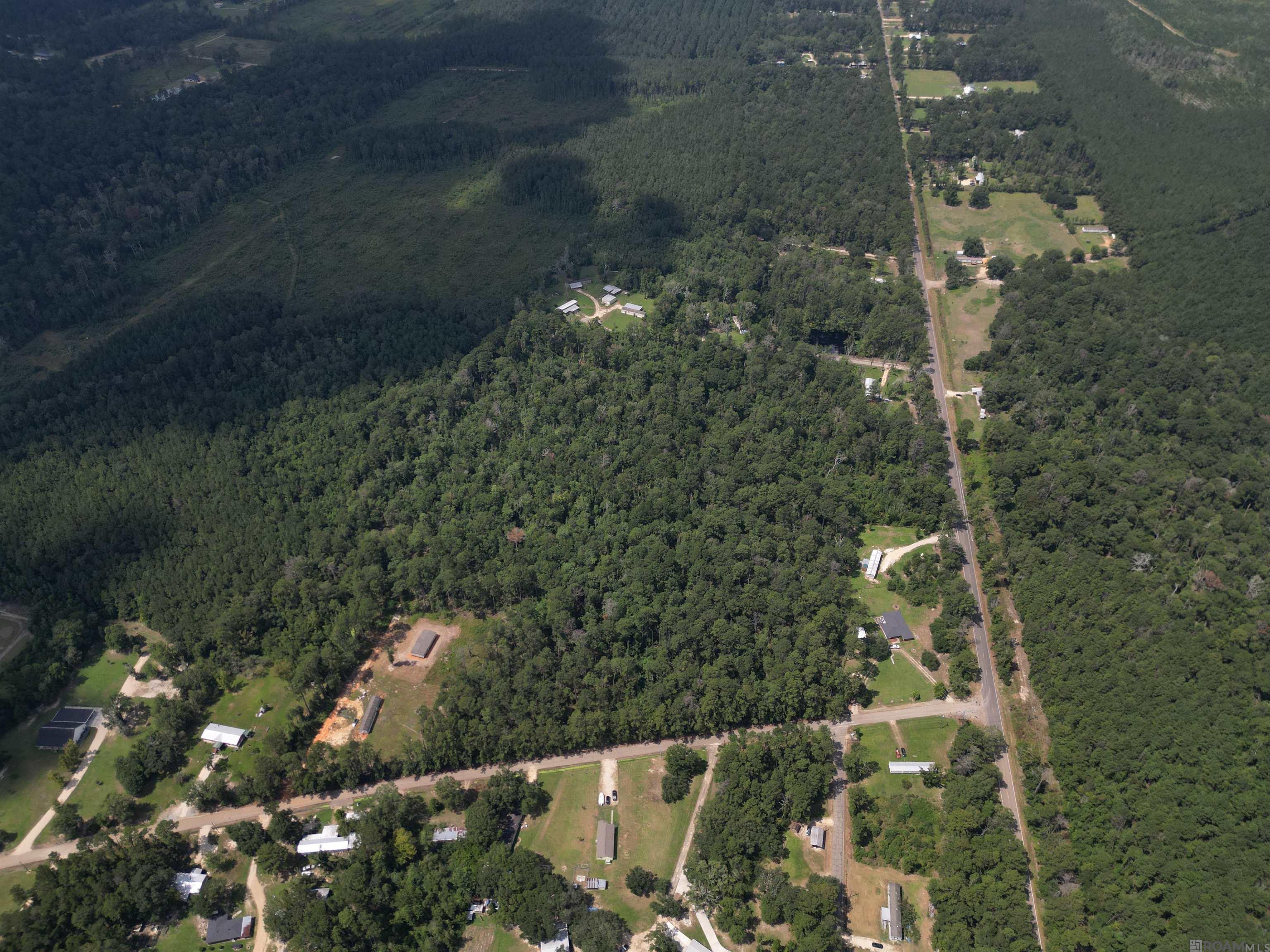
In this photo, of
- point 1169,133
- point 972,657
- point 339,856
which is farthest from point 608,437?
point 1169,133

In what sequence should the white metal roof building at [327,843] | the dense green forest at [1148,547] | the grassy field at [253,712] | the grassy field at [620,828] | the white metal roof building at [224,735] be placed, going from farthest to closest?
the white metal roof building at [224,735] < the grassy field at [253,712] < the white metal roof building at [327,843] < the grassy field at [620,828] < the dense green forest at [1148,547]

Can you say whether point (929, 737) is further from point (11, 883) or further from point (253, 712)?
point (11, 883)

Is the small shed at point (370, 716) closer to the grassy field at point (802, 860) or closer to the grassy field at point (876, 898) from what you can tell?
the grassy field at point (802, 860)

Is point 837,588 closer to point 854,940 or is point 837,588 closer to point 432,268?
point 854,940

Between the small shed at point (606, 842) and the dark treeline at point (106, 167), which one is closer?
the small shed at point (606, 842)

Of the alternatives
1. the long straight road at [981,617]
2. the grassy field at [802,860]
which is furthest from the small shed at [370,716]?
the long straight road at [981,617]

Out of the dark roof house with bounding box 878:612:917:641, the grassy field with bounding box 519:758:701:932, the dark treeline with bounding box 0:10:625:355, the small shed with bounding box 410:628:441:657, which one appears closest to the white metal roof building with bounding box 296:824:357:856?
the grassy field with bounding box 519:758:701:932
